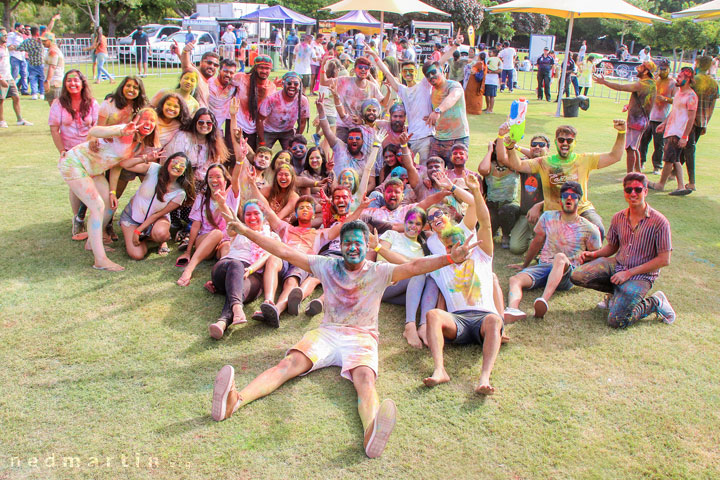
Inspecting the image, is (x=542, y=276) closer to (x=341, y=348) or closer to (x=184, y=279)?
(x=341, y=348)

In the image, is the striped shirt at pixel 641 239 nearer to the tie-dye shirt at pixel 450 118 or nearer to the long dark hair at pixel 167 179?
the tie-dye shirt at pixel 450 118

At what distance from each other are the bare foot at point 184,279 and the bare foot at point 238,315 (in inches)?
42.3

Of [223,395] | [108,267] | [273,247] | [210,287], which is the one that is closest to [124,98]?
[108,267]

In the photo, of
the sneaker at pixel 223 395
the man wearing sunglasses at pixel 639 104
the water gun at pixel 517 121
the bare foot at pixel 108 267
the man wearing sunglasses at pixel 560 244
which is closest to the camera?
the sneaker at pixel 223 395

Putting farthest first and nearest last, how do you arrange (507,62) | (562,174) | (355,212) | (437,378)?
1. (507,62)
2. (562,174)
3. (355,212)
4. (437,378)

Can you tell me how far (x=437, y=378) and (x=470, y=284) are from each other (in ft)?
3.14

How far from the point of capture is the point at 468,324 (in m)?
4.92

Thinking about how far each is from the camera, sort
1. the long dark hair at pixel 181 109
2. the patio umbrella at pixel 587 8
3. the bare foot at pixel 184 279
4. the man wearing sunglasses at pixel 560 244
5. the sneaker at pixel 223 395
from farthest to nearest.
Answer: the patio umbrella at pixel 587 8 < the long dark hair at pixel 181 109 < the bare foot at pixel 184 279 < the man wearing sunglasses at pixel 560 244 < the sneaker at pixel 223 395

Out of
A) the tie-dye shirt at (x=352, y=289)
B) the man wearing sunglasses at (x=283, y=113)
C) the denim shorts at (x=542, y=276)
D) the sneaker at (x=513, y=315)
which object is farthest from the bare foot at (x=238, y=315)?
the man wearing sunglasses at (x=283, y=113)

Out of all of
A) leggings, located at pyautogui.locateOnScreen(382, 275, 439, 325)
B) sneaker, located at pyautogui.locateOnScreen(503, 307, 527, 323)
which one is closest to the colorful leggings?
sneaker, located at pyautogui.locateOnScreen(503, 307, 527, 323)

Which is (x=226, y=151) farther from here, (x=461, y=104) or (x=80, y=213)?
(x=461, y=104)

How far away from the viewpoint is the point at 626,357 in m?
4.98

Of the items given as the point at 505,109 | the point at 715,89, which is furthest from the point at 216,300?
the point at 505,109

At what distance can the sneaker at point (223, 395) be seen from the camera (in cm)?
396
